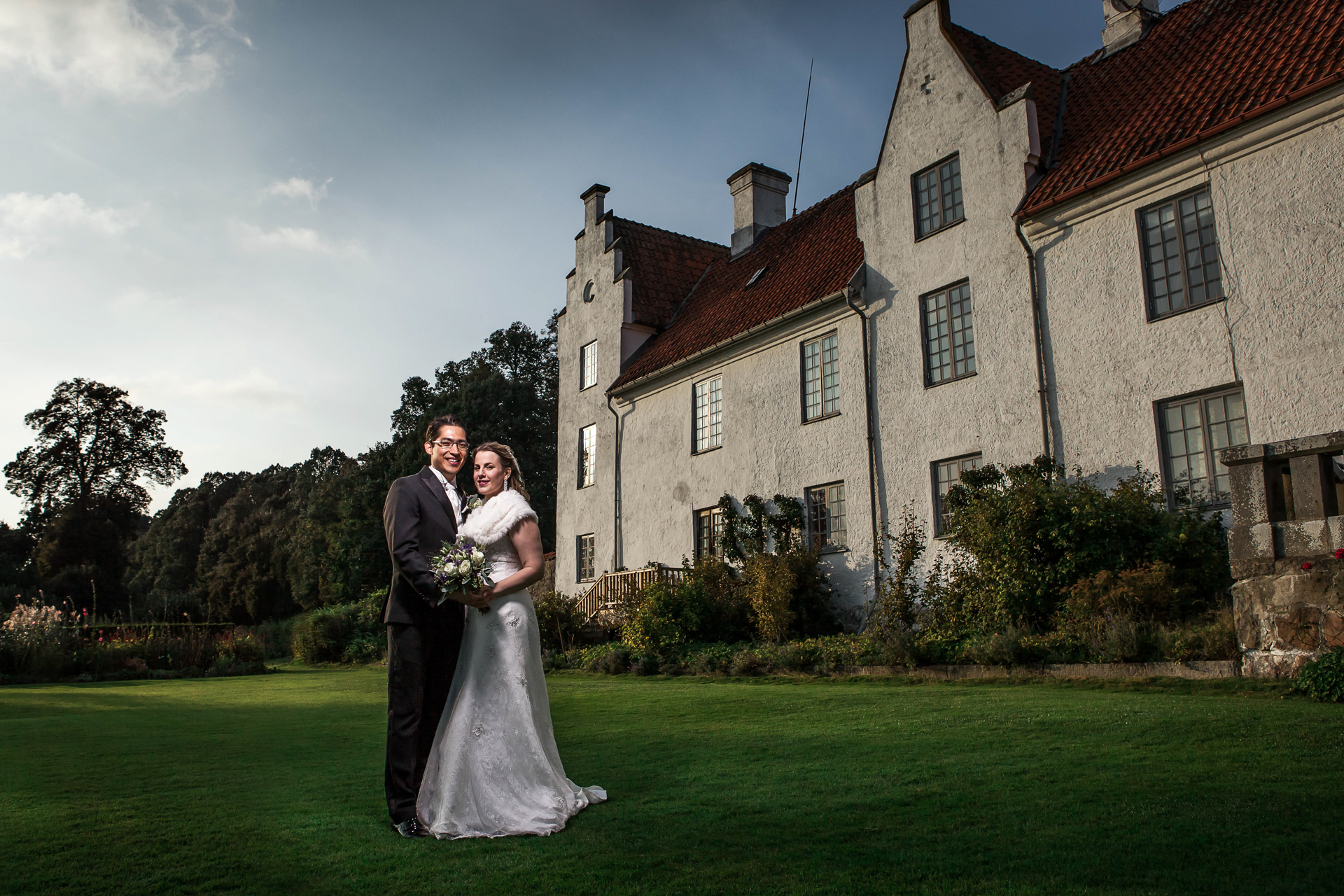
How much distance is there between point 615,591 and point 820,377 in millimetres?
7910

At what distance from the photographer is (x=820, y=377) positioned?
2084cm

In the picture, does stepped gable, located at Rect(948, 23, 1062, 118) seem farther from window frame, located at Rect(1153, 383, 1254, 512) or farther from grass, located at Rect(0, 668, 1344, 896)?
grass, located at Rect(0, 668, 1344, 896)

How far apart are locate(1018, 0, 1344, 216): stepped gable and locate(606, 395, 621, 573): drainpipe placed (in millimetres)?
13988

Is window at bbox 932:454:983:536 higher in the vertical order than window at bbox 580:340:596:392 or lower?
lower

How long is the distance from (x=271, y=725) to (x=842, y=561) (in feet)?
41.3

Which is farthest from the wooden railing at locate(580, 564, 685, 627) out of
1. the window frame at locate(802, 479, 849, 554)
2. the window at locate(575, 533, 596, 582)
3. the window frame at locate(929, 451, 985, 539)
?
the window frame at locate(929, 451, 985, 539)

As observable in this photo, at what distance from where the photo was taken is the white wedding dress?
4773 millimetres

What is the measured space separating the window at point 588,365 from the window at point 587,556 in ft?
15.8

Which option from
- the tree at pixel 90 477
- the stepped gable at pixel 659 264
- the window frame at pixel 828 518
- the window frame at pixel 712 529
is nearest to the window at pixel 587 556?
the window frame at pixel 712 529

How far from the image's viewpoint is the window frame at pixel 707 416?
23.5 meters

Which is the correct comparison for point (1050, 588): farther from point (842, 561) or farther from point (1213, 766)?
point (1213, 766)

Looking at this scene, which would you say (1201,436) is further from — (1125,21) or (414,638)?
(414,638)

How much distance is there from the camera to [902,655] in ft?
43.9

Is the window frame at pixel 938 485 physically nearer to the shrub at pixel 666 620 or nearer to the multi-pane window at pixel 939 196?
the multi-pane window at pixel 939 196
